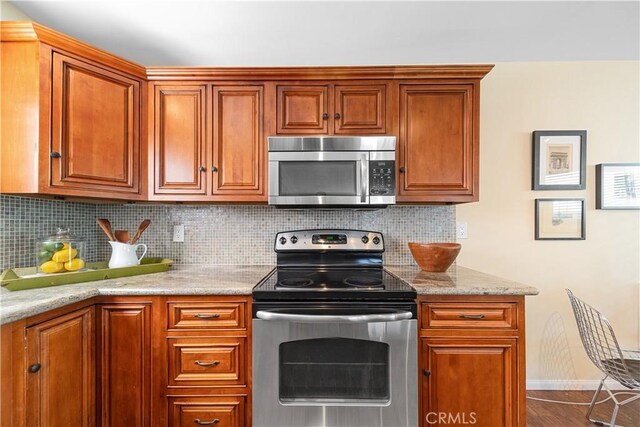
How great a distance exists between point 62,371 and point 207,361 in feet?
1.84

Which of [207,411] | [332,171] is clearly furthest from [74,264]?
[332,171]

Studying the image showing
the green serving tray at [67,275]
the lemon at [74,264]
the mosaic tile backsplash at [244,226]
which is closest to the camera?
the green serving tray at [67,275]

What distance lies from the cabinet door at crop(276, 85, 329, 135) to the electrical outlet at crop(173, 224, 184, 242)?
103cm

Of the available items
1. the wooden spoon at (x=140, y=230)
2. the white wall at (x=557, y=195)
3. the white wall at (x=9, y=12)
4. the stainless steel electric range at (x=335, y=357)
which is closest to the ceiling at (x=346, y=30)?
the white wall at (x=9, y=12)

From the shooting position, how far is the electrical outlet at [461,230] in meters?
2.21

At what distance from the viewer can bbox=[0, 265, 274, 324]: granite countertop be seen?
1.12 meters

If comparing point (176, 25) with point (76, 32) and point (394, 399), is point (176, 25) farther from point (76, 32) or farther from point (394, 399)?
point (394, 399)

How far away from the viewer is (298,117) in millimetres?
1825

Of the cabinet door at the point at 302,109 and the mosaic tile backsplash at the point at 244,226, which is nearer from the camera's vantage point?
the cabinet door at the point at 302,109

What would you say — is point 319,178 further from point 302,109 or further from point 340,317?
point 340,317

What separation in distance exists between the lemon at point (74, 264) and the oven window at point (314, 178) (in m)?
1.15

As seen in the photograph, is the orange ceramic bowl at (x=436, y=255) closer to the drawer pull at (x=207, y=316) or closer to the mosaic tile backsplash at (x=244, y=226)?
the mosaic tile backsplash at (x=244, y=226)

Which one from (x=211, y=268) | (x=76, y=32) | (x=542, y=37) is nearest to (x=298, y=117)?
(x=211, y=268)

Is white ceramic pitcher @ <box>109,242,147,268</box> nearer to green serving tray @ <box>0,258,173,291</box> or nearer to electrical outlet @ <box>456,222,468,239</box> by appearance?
green serving tray @ <box>0,258,173,291</box>
